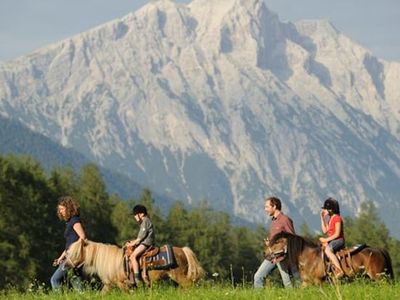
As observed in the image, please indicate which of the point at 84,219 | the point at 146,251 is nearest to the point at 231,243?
the point at 84,219

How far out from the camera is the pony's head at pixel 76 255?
20.3m

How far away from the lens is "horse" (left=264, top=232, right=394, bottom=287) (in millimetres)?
19984

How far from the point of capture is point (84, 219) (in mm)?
86688

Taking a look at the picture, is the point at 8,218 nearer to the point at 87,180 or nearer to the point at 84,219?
the point at 84,219

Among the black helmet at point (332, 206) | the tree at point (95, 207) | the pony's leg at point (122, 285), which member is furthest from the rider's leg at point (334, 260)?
the tree at point (95, 207)

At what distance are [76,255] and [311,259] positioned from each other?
5609 mm

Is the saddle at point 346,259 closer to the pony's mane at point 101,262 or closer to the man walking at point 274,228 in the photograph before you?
the man walking at point 274,228

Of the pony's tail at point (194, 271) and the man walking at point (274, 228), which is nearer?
the man walking at point (274, 228)

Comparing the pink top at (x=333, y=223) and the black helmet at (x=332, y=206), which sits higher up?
the black helmet at (x=332, y=206)

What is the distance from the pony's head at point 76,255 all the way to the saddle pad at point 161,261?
1.92 metres

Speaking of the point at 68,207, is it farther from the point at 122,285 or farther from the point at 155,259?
the point at 155,259

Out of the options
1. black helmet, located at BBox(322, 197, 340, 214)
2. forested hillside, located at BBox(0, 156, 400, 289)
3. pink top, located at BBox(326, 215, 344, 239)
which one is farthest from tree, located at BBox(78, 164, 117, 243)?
black helmet, located at BBox(322, 197, 340, 214)

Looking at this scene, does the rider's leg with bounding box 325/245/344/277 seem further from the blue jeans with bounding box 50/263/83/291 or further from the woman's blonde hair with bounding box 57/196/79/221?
the woman's blonde hair with bounding box 57/196/79/221

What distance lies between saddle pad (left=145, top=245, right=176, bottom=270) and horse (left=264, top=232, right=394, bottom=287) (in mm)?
2721
